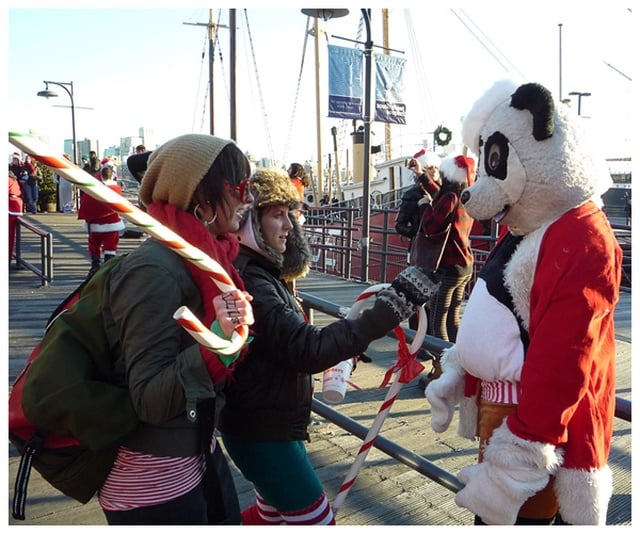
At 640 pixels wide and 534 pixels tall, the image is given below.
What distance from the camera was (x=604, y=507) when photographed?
1.66 m

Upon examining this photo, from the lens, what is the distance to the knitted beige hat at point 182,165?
5.59ft

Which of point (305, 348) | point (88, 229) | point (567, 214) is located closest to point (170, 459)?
point (305, 348)

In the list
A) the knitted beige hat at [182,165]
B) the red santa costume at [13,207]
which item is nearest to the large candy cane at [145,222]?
the knitted beige hat at [182,165]

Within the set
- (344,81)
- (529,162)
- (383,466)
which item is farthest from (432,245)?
(344,81)

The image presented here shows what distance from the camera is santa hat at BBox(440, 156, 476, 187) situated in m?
4.45

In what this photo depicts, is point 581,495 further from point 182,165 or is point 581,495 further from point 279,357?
point 182,165

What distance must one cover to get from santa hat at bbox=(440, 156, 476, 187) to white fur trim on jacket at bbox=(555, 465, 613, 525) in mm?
3075

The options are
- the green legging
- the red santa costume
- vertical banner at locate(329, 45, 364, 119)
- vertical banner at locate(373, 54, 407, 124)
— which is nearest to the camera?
the green legging

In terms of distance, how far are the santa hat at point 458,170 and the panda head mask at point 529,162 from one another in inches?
101

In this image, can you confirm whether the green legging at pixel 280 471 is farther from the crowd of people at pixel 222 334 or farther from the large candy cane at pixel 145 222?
the large candy cane at pixel 145 222

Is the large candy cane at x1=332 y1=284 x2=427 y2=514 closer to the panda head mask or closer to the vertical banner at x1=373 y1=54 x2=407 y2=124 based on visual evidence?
the panda head mask

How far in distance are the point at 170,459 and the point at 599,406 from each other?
1.21 m

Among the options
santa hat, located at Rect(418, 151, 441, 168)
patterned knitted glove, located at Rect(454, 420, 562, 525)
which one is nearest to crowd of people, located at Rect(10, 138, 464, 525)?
patterned knitted glove, located at Rect(454, 420, 562, 525)
